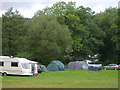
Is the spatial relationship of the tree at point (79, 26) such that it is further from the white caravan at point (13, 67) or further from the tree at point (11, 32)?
the white caravan at point (13, 67)

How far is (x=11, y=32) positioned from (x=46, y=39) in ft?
33.6

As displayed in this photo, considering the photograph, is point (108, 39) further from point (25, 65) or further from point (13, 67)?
point (13, 67)

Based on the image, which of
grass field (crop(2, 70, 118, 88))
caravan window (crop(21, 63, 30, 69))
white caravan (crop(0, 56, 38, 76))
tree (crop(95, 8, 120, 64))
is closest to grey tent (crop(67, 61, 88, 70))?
tree (crop(95, 8, 120, 64))

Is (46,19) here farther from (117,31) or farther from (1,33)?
(117,31)

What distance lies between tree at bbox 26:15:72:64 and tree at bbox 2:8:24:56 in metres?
5.58

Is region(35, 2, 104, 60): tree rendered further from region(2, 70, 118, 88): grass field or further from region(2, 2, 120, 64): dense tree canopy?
region(2, 70, 118, 88): grass field

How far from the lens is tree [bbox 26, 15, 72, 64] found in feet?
162

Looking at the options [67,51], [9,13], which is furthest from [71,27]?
[9,13]

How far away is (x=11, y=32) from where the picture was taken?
5684cm

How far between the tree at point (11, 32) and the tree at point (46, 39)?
5.58m

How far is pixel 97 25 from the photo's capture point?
65500 mm

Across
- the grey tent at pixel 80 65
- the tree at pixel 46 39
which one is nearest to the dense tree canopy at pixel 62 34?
the tree at pixel 46 39

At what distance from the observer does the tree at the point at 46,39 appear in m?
49.4

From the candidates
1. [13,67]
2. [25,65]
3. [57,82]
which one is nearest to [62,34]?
[25,65]
